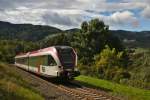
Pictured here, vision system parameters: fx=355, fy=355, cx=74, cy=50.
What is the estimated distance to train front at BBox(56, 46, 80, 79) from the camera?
2886cm

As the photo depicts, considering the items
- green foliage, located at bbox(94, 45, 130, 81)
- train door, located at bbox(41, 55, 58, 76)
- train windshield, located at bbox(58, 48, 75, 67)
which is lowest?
green foliage, located at bbox(94, 45, 130, 81)

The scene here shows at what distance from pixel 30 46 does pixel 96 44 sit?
6863cm

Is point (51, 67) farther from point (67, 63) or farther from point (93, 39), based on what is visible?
point (93, 39)

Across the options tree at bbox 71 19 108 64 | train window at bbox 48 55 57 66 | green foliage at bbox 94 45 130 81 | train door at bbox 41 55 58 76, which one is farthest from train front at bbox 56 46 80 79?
tree at bbox 71 19 108 64

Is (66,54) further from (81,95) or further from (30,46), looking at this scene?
(30,46)

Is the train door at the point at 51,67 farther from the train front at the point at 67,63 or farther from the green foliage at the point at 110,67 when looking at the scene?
the green foliage at the point at 110,67

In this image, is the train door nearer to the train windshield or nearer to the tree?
the train windshield

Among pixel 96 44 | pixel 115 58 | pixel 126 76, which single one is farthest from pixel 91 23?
pixel 126 76

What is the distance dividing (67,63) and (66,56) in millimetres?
625

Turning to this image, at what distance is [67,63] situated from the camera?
29297 millimetres

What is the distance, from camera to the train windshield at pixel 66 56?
29234 mm

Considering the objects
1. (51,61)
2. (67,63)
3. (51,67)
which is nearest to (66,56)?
(67,63)

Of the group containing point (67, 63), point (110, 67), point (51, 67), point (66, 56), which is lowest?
point (110, 67)

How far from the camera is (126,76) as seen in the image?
42625 mm
